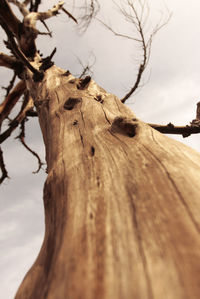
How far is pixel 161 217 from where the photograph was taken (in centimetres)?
65

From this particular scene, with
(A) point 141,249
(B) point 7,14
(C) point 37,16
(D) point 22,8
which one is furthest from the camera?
(D) point 22,8

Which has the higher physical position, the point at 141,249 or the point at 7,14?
the point at 7,14

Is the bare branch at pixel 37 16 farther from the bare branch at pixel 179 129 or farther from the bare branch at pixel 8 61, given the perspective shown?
the bare branch at pixel 179 129

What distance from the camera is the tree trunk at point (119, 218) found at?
0.53 metres

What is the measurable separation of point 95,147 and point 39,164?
433 centimetres

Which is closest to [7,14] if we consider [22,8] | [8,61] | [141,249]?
[8,61]

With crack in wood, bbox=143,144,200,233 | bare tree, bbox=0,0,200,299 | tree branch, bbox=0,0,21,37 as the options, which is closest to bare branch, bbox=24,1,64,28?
tree branch, bbox=0,0,21,37

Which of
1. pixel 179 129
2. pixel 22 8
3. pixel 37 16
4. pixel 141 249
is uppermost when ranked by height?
pixel 22 8

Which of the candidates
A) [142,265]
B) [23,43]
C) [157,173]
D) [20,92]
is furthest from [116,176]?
[20,92]

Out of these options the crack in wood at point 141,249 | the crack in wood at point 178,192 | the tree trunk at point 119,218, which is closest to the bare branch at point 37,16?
the tree trunk at point 119,218

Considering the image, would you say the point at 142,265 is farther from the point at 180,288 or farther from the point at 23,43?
the point at 23,43

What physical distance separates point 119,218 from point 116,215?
0.6 inches

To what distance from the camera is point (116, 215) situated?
2.29ft

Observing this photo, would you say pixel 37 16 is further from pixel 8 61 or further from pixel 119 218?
pixel 119 218
